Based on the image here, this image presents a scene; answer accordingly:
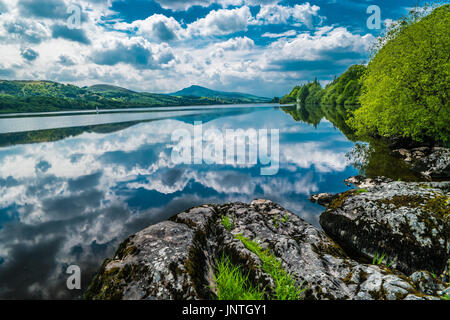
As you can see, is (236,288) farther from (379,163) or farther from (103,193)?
(379,163)

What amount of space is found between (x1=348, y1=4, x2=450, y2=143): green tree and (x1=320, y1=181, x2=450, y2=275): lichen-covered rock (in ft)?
56.6

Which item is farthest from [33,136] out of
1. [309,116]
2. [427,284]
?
[309,116]

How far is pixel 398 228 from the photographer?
24.3 feet

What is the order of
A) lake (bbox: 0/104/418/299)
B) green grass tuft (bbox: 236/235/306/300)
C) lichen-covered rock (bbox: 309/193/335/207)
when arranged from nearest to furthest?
1. green grass tuft (bbox: 236/235/306/300)
2. lake (bbox: 0/104/418/299)
3. lichen-covered rock (bbox: 309/193/335/207)

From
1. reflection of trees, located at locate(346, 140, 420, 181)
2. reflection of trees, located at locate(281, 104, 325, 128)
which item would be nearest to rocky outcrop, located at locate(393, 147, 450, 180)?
reflection of trees, located at locate(346, 140, 420, 181)

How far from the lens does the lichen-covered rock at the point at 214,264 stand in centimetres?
462

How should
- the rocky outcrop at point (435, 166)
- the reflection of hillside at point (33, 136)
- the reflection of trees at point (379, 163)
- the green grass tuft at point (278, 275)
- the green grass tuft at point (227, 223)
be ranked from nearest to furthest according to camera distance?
the green grass tuft at point (278, 275) → the green grass tuft at point (227, 223) → the rocky outcrop at point (435, 166) → the reflection of trees at point (379, 163) → the reflection of hillside at point (33, 136)

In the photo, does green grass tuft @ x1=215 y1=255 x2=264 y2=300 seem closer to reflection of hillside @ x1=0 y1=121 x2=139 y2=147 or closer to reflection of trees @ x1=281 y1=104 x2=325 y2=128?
reflection of hillside @ x1=0 y1=121 x2=139 y2=147

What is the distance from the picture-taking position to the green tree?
19.5 m

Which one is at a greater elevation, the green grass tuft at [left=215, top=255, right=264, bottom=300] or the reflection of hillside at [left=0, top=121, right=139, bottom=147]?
the reflection of hillside at [left=0, top=121, right=139, bottom=147]

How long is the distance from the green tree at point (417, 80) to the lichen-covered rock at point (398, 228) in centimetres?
1725

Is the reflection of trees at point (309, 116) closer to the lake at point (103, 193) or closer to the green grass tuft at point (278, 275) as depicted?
the lake at point (103, 193)

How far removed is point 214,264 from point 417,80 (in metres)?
27.2

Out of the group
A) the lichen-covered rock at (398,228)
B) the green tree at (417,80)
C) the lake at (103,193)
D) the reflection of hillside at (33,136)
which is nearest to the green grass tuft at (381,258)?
the lichen-covered rock at (398,228)
